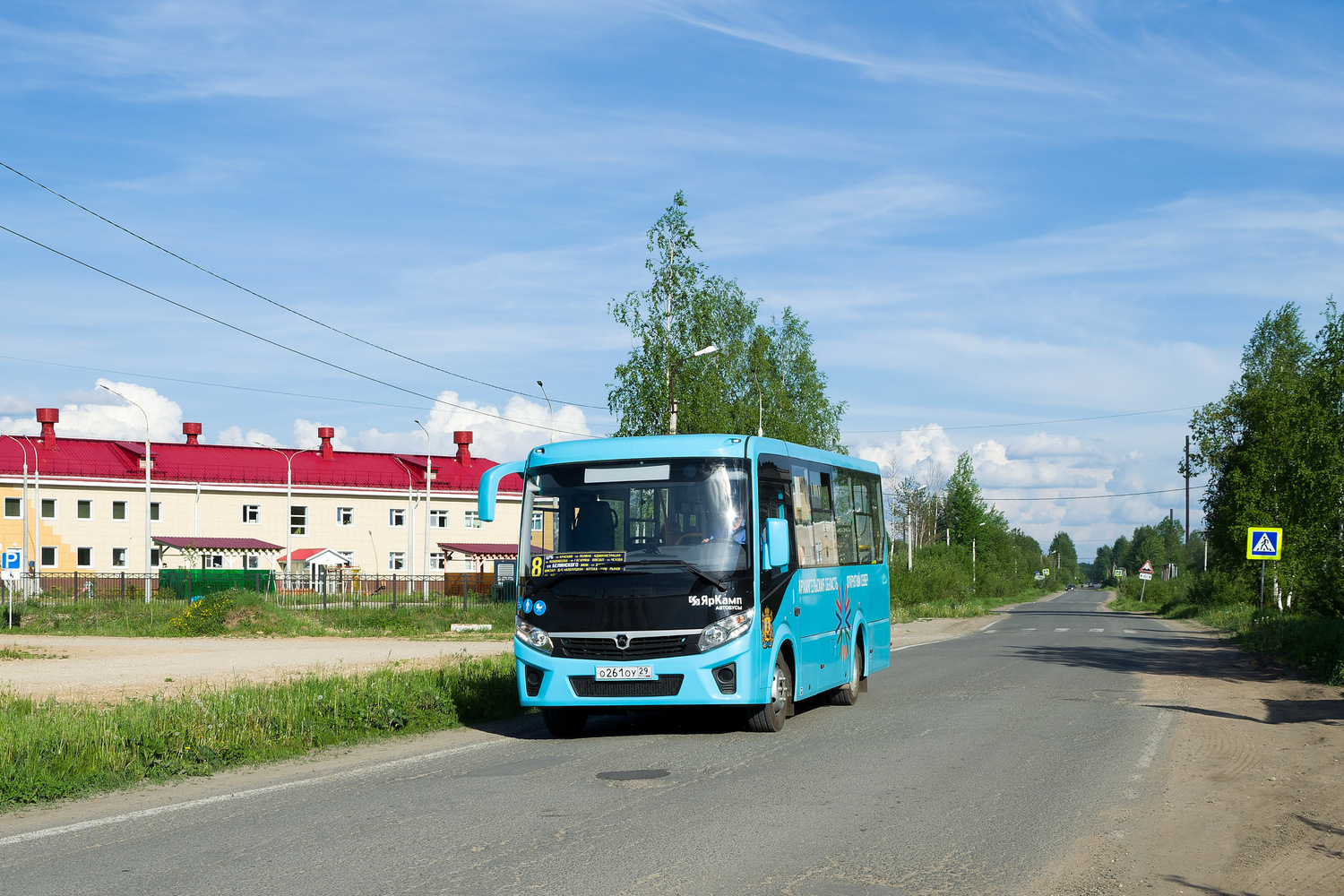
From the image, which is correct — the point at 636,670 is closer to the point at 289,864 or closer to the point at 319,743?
the point at 319,743

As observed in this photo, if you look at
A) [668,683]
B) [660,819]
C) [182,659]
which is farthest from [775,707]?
[182,659]

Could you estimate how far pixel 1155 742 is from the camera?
11359 mm

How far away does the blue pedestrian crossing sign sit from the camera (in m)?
29.5

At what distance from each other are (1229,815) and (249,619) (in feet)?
113

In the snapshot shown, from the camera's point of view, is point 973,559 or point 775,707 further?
point 973,559

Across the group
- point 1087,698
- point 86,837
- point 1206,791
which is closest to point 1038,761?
point 1206,791

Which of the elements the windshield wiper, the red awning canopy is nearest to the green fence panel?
the red awning canopy

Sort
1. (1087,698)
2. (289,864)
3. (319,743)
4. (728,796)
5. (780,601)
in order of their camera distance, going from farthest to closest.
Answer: (1087,698) → (780,601) → (319,743) → (728,796) → (289,864)

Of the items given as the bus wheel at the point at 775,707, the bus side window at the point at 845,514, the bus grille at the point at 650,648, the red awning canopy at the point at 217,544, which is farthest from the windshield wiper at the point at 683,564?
the red awning canopy at the point at 217,544

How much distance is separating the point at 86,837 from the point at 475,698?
652cm

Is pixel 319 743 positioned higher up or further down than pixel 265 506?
further down

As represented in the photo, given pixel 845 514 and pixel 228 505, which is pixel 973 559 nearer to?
pixel 228 505

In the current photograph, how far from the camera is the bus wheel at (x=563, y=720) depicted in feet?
39.0

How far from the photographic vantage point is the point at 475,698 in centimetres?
1358
